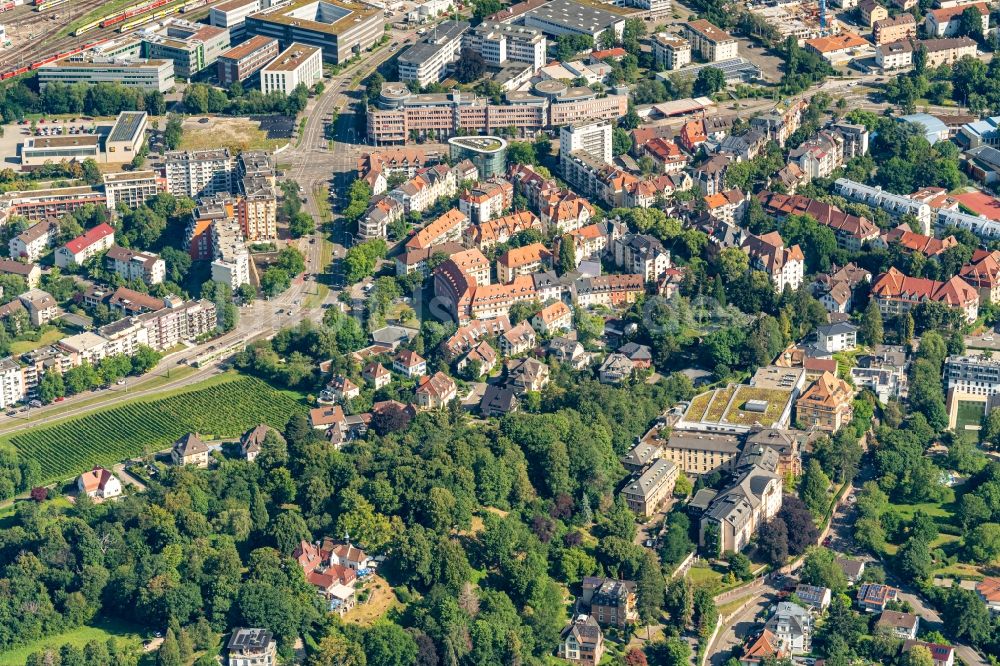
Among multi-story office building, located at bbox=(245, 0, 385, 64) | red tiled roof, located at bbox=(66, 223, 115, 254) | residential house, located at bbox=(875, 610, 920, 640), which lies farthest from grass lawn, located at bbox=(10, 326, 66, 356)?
residential house, located at bbox=(875, 610, 920, 640)

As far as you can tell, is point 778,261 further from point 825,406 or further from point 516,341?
point 516,341

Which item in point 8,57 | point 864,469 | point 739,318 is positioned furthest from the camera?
point 8,57

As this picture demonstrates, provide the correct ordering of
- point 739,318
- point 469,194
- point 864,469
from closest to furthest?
point 864,469
point 739,318
point 469,194

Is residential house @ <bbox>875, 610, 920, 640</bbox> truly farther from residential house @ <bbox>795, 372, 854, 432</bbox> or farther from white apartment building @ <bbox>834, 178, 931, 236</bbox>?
white apartment building @ <bbox>834, 178, 931, 236</bbox>

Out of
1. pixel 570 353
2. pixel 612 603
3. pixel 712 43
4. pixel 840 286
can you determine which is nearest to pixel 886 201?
pixel 840 286

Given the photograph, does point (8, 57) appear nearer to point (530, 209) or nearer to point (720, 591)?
point (530, 209)

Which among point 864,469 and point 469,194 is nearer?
point 864,469

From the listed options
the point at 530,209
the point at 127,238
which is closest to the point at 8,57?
the point at 127,238

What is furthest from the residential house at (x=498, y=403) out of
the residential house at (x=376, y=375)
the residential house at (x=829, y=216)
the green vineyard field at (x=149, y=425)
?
the residential house at (x=829, y=216)
